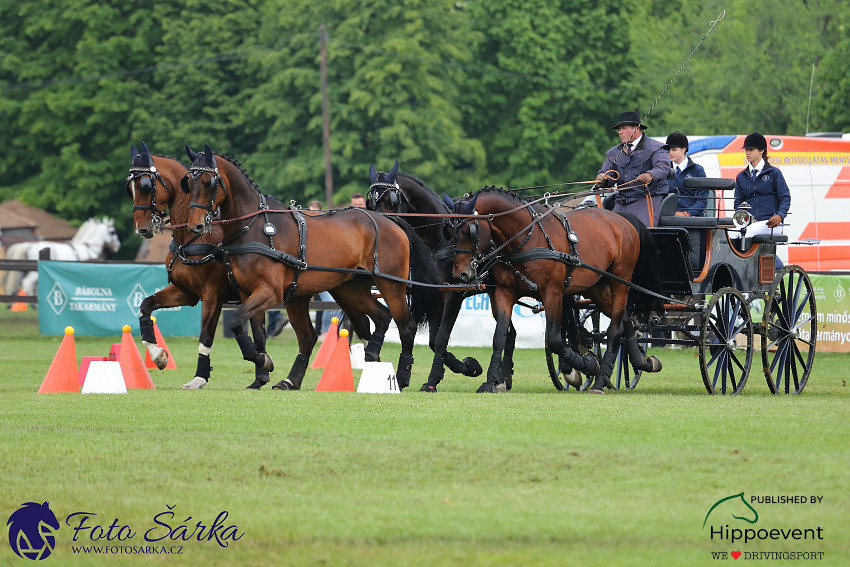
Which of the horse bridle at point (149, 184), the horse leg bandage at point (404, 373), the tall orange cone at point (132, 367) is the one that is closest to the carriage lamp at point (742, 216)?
the horse leg bandage at point (404, 373)

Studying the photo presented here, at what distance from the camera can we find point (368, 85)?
136ft

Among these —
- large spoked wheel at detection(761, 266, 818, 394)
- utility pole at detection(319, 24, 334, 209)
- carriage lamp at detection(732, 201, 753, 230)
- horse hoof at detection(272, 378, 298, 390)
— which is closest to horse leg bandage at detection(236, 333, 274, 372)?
horse hoof at detection(272, 378, 298, 390)

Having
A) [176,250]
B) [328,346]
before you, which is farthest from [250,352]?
[328,346]

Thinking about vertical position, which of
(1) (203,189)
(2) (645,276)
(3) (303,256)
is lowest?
(2) (645,276)

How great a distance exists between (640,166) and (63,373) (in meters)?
6.22

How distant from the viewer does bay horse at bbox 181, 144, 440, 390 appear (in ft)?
39.1

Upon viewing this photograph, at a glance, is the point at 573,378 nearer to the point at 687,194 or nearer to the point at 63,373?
the point at 687,194

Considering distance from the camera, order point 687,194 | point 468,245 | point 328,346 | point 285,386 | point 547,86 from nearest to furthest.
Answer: point 468,245
point 285,386
point 687,194
point 328,346
point 547,86

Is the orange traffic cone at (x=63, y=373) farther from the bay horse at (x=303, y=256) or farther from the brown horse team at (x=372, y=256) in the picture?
the bay horse at (x=303, y=256)

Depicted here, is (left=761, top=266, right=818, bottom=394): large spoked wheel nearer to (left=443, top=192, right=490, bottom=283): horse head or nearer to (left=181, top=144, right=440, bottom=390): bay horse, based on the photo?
(left=443, top=192, right=490, bottom=283): horse head

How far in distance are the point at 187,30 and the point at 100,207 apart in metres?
6.84

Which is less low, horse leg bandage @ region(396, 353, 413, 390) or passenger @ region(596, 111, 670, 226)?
passenger @ region(596, 111, 670, 226)

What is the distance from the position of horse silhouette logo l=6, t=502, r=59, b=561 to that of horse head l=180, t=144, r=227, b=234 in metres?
5.54

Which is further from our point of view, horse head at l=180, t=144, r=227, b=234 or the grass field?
horse head at l=180, t=144, r=227, b=234
